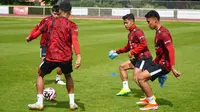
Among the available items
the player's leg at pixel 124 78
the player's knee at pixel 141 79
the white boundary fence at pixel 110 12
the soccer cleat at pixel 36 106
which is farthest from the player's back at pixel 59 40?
the white boundary fence at pixel 110 12

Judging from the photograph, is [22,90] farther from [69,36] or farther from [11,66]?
[11,66]

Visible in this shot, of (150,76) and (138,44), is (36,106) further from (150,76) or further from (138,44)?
(138,44)

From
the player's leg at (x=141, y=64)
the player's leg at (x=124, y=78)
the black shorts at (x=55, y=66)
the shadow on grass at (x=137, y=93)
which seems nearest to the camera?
the black shorts at (x=55, y=66)

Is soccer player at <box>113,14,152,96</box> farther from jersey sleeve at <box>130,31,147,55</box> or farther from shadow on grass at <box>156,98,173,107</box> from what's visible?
shadow on grass at <box>156,98,173,107</box>

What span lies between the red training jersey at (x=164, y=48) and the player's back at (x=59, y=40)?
1807mm

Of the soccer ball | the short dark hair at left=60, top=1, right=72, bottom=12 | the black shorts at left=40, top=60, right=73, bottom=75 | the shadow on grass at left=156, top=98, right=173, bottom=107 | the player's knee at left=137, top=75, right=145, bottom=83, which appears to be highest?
the short dark hair at left=60, top=1, right=72, bottom=12

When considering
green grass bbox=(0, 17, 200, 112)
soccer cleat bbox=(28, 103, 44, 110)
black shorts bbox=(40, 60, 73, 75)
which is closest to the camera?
black shorts bbox=(40, 60, 73, 75)

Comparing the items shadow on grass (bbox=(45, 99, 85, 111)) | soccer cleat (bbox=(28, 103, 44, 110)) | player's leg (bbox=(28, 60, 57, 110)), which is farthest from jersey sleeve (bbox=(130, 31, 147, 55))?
soccer cleat (bbox=(28, 103, 44, 110))

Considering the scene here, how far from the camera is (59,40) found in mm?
7664

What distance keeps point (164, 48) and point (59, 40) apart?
84.7 inches

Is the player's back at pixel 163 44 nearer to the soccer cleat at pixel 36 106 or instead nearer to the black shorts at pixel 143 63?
the black shorts at pixel 143 63

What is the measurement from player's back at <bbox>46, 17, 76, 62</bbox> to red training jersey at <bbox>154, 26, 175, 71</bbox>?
181cm

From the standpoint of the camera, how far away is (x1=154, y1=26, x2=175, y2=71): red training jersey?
7.92m

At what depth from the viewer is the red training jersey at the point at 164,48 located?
7.92 m
